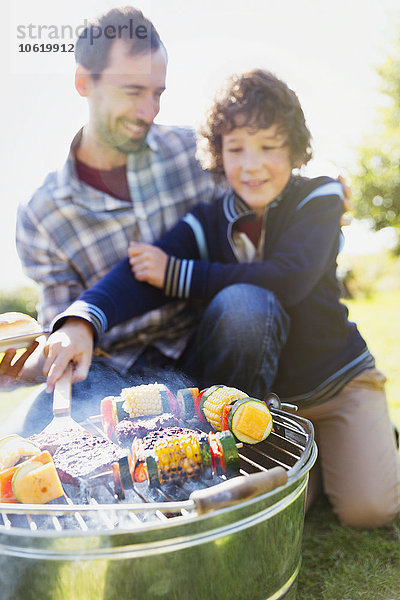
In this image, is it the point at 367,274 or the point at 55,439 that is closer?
the point at 55,439

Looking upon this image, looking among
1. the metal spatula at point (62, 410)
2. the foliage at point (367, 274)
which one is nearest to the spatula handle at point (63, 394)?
the metal spatula at point (62, 410)

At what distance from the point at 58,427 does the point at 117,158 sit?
51.1 inches

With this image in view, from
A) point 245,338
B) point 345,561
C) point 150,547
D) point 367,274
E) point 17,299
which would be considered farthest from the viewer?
point 367,274

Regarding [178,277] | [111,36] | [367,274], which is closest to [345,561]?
[178,277]

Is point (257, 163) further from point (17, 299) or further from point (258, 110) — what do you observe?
point (17, 299)

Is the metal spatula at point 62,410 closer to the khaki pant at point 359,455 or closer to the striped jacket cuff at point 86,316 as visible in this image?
the striped jacket cuff at point 86,316

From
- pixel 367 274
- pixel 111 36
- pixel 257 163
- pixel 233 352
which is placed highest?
pixel 111 36

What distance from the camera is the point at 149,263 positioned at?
194 centimetres

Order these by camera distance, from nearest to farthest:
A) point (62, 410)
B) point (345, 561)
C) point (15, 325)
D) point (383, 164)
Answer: point (62, 410) → point (15, 325) → point (345, 561) → point (383, 164)

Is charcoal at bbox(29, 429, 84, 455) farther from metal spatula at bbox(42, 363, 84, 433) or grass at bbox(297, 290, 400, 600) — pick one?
grass at bbox(297, 290, 400, 600)

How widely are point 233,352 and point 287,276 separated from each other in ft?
1.11

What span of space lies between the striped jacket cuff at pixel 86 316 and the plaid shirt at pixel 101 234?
14.3 inches

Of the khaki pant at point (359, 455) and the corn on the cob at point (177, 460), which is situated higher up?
the corn on the cob at point (177, 460)

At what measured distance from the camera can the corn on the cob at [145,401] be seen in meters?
1.37
